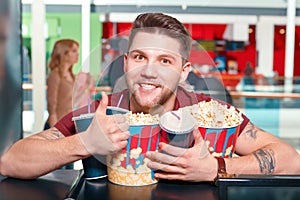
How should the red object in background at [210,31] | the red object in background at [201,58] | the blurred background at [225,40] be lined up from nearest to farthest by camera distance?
the red object in background at [201,58] → the blurred background at [225,40] → the red object in background at [210,31]

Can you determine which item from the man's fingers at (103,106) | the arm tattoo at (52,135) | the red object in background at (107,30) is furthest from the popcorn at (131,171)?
the red object in background at (107,30)

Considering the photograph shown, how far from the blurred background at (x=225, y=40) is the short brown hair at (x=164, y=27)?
91.8 inches

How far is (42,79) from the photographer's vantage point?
4.51 metres

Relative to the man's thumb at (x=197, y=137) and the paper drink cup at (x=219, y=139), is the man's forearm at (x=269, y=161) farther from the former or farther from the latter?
the man's thumb at (x=197, y=137)

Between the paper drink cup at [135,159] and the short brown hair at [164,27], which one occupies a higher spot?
the short brown hair at [164,27]

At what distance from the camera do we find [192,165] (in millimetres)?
1264

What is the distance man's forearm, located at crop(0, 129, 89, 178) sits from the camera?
4.43ft

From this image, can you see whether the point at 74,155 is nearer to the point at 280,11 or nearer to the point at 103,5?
the point at 103,5

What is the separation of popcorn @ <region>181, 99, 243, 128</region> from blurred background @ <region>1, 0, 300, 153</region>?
2.51 metres

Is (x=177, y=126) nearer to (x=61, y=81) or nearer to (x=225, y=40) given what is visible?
(x=61, y=81)

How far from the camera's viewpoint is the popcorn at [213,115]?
3.92 ft

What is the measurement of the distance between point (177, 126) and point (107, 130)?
0.59ft

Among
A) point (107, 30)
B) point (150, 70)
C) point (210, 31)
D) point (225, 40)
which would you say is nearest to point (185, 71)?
point (150, 70)

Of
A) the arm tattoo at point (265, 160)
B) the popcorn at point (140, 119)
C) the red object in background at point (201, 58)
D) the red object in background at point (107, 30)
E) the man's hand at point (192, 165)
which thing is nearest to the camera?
the popcorn at point (140, 119)
